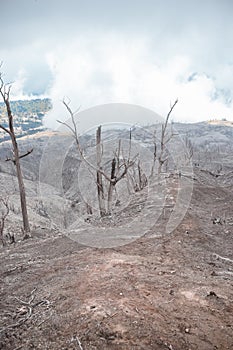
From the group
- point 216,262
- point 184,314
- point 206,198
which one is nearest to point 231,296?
point 184,314

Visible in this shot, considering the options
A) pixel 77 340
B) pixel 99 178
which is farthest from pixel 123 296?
pixel 99 178

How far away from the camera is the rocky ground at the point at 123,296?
3830 millimetres

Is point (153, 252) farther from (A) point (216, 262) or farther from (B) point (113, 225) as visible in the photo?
(B) point (113, 225)

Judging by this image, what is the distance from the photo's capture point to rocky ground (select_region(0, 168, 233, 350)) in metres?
3.83

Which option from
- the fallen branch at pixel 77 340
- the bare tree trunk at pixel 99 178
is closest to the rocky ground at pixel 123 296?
the fallen branch at pixel 77 340

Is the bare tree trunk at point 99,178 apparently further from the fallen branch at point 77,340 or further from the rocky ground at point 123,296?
the fallen branch at point 77,340

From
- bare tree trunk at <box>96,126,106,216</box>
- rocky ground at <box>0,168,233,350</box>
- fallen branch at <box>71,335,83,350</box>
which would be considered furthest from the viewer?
bare tree trunk at <box>96,126,106,216</box>

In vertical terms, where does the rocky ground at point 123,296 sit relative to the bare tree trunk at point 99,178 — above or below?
below

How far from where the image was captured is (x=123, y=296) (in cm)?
477

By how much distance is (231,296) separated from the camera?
4.89 metres

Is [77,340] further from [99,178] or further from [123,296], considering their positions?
[99,178]

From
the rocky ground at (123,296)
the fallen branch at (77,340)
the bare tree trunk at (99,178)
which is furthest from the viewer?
the bare tree trunk at (99,178)

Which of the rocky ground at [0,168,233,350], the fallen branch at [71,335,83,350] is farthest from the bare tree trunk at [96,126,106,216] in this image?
the fallen branch at [71,335,83,350]

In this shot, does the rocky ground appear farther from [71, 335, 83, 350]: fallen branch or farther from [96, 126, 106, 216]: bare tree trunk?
[96, 126, 106, 216]: bare tree trunk
